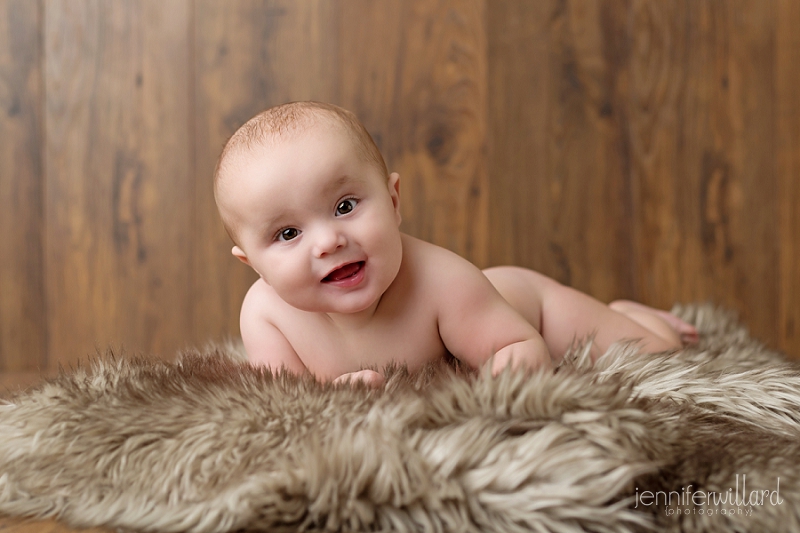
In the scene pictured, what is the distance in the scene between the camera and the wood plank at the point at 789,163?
172cm

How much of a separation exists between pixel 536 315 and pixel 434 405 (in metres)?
0.52

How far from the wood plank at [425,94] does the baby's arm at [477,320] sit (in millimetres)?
800

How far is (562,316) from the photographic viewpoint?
1.10m

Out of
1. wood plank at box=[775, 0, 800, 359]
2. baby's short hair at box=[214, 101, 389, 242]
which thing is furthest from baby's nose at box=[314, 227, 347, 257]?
wood plank at box=[775, 0, 800, 359]

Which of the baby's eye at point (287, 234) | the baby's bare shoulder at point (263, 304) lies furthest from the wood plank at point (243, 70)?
the baby's eye at point (287, 234)

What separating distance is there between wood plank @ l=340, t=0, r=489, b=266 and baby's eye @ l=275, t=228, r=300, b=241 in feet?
2.93

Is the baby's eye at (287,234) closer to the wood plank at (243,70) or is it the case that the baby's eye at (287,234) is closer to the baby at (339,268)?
the baby at (339,268)

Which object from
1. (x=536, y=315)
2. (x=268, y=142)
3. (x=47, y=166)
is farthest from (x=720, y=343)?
(x=47, y=166)

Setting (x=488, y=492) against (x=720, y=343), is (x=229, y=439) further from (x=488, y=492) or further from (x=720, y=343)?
(x=720, y=343)

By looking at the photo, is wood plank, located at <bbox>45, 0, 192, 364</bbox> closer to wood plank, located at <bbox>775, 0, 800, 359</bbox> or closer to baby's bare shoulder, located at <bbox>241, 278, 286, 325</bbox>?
baby's bare shoulder, located at <bbox>241, 278, 286, 325</bbox>

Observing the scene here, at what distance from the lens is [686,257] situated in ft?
5.68

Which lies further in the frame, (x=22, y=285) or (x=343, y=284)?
(x=22, y=285)

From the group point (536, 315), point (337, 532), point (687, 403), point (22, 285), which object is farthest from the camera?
point (22, 285)

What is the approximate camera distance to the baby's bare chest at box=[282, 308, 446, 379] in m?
0.91
